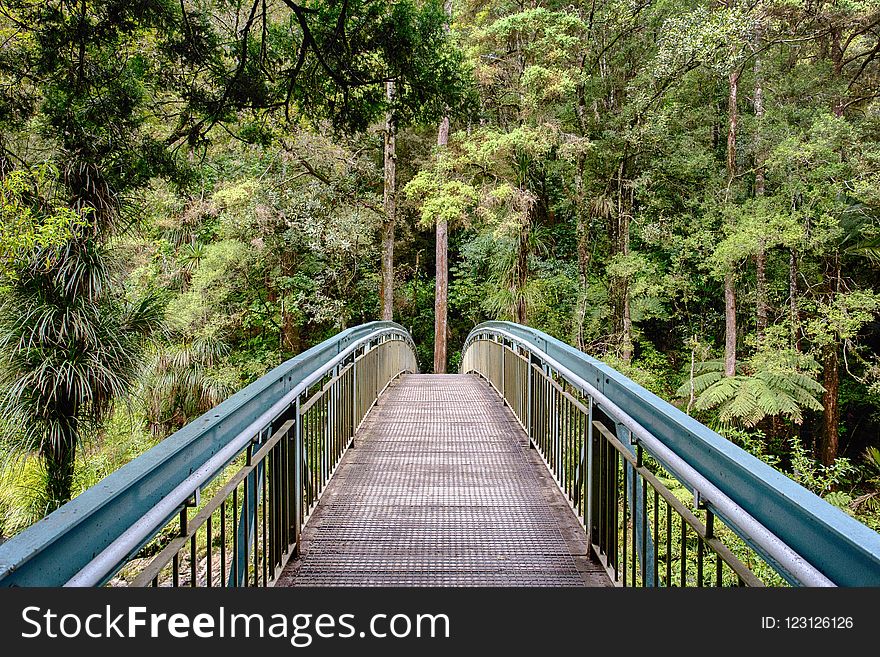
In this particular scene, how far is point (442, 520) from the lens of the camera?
421 cm

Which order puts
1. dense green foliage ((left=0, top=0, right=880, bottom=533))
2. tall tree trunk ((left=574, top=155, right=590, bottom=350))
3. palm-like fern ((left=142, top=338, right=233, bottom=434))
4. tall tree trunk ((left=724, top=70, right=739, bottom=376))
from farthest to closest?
tall tree trunk ((left=574, top=155, right=590, bottom=350)), palm-like fern ((left=142, top=338, right=233, bottom=434)), tall tree trunk ((left=724, top=70, right=739, bottom=376)), dense green foliage ((left=0, top=0, right=880, bottom=533))

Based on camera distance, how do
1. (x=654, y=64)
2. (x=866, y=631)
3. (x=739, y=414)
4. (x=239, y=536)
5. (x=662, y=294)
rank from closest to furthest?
(x=866, y=631), (x=239, y=536), (x=739, y=414), (x=654, y=64), (x=662, y=294)

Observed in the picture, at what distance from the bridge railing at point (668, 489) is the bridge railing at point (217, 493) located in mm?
1668

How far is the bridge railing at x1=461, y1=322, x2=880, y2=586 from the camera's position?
1.38 m

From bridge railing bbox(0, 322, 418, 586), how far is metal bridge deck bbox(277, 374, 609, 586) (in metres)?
0.24

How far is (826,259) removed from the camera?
15094 millimetres

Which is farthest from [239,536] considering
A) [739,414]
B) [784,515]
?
[739,414]

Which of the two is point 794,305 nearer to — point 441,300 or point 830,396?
point 830,396

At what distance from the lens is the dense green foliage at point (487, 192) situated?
21.3 feet

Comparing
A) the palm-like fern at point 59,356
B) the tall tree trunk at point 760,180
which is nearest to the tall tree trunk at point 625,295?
the tall tree trunk at point 760,180

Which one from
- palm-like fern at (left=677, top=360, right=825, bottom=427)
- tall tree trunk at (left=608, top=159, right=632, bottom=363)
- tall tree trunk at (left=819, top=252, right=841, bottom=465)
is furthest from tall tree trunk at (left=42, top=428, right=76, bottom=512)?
tall tree trunk at (left=819, top=252, right=841, bottom=465)

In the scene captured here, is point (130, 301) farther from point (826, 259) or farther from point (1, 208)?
point (826, 259)

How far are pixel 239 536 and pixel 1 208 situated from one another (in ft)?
16.6

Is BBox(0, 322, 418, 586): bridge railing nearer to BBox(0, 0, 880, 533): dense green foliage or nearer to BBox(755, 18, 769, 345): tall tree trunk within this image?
BBox(0, 0, 880, 533): dense green foliage
